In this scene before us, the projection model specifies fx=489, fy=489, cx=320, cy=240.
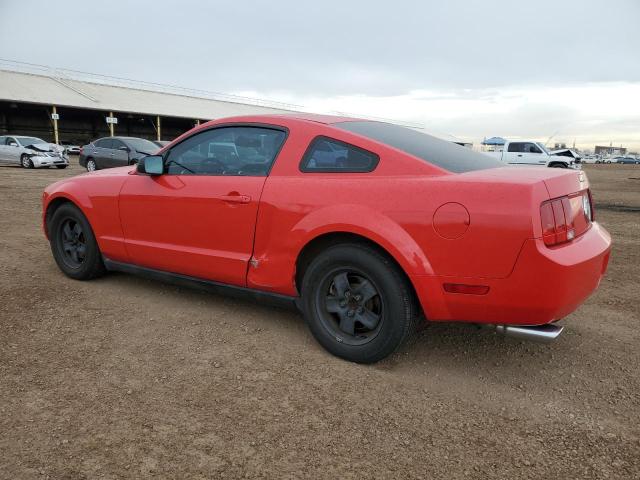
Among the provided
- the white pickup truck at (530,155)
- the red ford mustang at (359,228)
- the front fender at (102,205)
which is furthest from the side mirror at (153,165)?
the white pickup truck at (530,155)

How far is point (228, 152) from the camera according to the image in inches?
141

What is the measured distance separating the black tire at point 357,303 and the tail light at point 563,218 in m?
0.80

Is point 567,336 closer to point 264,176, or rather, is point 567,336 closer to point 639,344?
point 639,344

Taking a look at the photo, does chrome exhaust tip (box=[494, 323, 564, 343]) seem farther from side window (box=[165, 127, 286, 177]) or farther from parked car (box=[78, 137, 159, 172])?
parked car (box=[78, 137, 159, 172])

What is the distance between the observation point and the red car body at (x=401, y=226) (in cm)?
249

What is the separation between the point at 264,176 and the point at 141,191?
1217mm

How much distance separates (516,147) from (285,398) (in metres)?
23.2

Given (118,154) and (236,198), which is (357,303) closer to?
(236,198)

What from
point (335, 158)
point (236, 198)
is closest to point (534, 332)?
point (335, 158)

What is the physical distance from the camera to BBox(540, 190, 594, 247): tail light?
2502 millimetres

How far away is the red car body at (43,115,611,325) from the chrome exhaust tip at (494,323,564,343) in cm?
9

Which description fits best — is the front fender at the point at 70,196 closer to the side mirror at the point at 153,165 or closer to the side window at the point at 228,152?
the side mirror at the point at 153,165

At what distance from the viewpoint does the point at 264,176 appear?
130 inches

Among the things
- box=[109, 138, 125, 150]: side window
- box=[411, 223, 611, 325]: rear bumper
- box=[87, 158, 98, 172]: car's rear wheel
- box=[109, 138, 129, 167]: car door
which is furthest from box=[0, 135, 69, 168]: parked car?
box=[411, 223, 611, 325]: rear bumper
